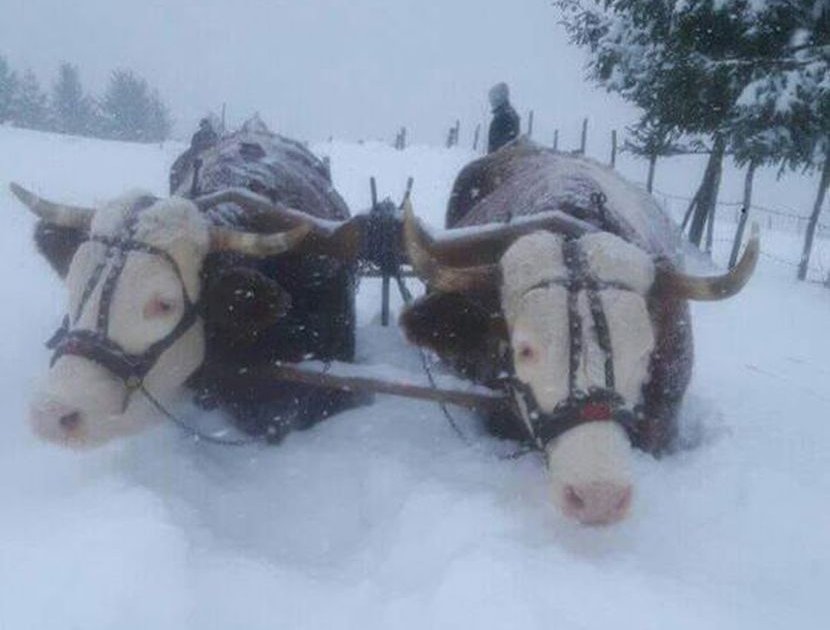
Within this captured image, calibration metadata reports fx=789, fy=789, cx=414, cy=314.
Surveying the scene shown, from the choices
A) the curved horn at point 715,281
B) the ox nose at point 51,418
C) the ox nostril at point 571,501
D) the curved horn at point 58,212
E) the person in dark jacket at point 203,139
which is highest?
the curved horn at point 58,212

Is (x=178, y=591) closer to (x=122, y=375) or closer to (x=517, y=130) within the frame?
(x=122, y=375)

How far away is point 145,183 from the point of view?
17234 mm

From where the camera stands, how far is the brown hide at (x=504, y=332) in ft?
12.4

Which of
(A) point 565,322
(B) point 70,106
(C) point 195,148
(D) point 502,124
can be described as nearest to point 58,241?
(A) point 565,322

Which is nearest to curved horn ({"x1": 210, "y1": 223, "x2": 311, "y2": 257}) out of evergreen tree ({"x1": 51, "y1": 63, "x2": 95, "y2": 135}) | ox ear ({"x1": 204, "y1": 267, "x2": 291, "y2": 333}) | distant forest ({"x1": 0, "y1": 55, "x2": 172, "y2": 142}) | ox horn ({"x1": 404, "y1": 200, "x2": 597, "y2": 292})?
ox ear ({"x1": 204, "y1": 267, "x2": 291, "y2": 333})

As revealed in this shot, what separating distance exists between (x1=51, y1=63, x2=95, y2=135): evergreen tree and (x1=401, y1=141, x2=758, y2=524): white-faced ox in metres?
71.3

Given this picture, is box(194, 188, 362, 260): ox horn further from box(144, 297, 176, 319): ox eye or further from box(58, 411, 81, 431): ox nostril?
box(58, 411, 81, 431): ox nostril

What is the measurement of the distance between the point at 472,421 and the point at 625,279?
145 centimetres

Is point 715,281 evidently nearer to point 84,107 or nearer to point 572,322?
point 572,322

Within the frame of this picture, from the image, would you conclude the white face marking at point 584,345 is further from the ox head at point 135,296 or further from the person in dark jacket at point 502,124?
the person in dark jacket at point 502,124

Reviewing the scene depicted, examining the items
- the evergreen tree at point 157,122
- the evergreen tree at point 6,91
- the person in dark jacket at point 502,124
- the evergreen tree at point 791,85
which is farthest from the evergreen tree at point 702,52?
the evergreen tree at point 157,122

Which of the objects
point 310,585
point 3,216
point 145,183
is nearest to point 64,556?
point 310,585

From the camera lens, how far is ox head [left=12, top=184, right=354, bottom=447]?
341cm

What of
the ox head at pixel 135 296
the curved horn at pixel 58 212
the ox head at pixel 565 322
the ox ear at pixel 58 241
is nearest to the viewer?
the ox head at pixel 565 322
